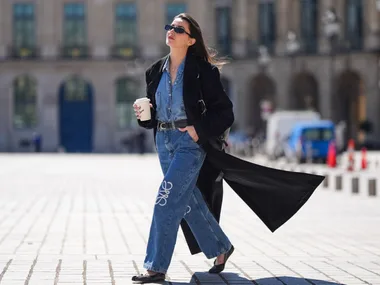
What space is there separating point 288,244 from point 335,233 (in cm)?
172

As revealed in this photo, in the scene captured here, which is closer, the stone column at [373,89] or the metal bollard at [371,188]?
the metal bollard at [371,188]

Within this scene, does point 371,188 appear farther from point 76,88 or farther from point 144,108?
point 76,88

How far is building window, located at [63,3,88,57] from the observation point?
74.5 metres

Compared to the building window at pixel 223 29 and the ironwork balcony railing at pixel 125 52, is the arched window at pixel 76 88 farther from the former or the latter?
the building window at pixel 223 29

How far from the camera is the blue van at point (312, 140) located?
45.0 meters

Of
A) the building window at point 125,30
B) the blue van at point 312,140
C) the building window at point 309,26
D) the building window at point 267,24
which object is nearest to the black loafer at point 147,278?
the blue van at point 312,140

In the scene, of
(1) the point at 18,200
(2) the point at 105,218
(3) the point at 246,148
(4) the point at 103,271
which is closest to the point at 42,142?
(3) the point at 246,148

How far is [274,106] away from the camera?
72.8 m

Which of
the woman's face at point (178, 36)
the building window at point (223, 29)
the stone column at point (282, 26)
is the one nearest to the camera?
the woman's face at point (178, 36)

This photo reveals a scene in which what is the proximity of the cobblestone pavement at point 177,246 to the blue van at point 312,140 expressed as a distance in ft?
76.3

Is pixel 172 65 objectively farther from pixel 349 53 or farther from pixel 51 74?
pixel 51 74

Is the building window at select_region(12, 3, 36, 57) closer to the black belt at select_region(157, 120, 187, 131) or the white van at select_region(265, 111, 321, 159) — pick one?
the white van at select_region(265, 111, 321, 159)

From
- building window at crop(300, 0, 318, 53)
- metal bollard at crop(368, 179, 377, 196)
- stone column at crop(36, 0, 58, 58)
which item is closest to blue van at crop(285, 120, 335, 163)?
metal bollard at crop(368, 179, 377, 196)

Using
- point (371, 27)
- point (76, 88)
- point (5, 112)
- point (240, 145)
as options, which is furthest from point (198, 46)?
point (76, 88)
